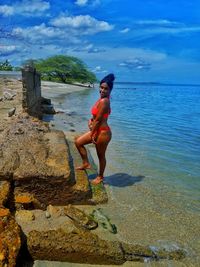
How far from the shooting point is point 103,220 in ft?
16.0

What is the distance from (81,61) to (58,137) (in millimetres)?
53910

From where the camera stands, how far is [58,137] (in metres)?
7.12

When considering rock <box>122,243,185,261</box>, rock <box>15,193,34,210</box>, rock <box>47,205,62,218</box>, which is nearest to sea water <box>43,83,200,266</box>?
rock <box>122,243,185,261</box>

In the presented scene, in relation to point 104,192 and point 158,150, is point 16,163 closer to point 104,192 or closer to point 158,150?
point 104,192

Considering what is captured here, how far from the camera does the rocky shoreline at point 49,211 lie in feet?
12.3

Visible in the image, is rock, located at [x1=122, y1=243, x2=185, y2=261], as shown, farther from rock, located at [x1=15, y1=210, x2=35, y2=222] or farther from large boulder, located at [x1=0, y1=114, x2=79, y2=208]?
large boulder, located at [x1=0, y1=114, x2=79, y2=208]

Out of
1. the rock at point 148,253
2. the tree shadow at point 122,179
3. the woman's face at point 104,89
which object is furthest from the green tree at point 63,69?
the rock at point 148,253

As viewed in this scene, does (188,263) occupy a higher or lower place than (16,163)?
lower

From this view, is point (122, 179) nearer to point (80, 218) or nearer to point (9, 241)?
point (80, 218)

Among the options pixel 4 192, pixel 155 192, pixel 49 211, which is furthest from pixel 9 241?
pixel 155 192

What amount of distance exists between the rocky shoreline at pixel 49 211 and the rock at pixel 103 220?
0.04ft

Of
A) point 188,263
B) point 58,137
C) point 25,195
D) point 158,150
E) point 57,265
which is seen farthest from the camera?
point 158,150

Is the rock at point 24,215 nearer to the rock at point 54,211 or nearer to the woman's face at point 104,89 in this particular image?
the rock at point 54,211

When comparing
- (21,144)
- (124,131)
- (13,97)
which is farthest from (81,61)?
(21,144)
